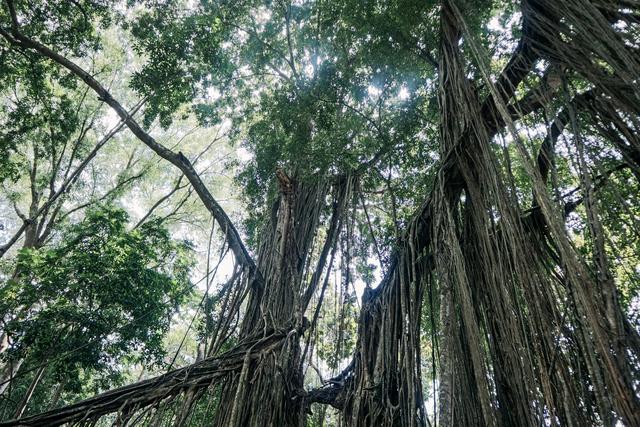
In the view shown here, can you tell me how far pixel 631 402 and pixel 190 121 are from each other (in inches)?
421

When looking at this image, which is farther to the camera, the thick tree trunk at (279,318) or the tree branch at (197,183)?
the tree branch at (197,183)

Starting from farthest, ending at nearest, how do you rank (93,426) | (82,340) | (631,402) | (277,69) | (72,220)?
(72,220) < (277,69) < (82,340) < (93,426) < (631,402)

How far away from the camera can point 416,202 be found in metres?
4.25

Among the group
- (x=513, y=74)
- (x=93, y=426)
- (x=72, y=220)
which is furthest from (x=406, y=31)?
(x=72, y=220)

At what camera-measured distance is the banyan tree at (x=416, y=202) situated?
61.1 inches

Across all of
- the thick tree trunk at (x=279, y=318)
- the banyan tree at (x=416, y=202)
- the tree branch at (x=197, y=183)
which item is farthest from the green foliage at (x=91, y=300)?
the thick tree trunk at (x=279, y=318)

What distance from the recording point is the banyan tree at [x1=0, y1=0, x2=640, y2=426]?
1.55m

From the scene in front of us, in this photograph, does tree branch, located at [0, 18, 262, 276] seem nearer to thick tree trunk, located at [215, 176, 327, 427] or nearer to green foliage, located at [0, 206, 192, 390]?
thick tree trunk, located at [215, 176, 327, 427]

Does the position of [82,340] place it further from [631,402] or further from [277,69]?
[631,402]

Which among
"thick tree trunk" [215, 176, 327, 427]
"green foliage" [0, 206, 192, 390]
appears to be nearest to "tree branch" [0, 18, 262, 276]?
"thick tree trunk" [215, 176, 327, 427]

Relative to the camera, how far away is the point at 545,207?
4.66ft

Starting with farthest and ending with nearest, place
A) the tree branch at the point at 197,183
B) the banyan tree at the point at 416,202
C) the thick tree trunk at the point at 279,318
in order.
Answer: the tree branch at the point at 197,183
the thick tree trunk at the point at 279,318
the banyan tree at the point at 416,202

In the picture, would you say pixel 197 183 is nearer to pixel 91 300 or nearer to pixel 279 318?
pixel 279 318

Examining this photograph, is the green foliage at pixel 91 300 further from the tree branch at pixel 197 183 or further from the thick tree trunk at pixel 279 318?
the thick tree trunk at pixel 279 318
